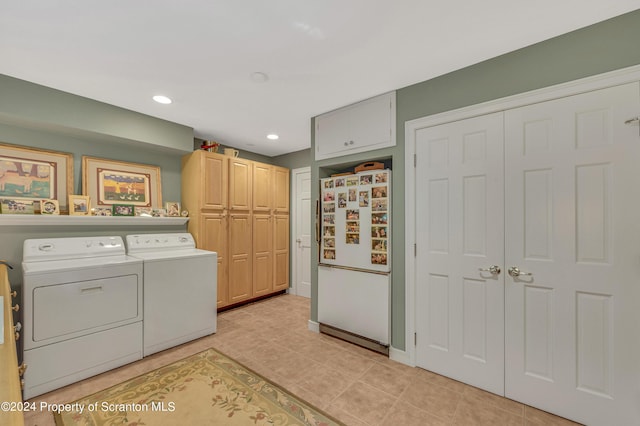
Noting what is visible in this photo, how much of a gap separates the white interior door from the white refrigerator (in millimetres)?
1459

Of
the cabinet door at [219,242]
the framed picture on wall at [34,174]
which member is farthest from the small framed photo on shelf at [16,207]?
the cabinet door at [219,242]

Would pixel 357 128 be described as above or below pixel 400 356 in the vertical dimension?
above

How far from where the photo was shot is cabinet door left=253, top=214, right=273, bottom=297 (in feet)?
13.9

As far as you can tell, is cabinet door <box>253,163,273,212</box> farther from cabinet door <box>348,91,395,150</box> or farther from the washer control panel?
cabinet door <box>348,91,395,150</box>

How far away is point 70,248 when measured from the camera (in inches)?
102

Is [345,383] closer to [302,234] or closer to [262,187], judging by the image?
[302,234]

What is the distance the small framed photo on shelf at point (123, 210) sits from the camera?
10.0ft

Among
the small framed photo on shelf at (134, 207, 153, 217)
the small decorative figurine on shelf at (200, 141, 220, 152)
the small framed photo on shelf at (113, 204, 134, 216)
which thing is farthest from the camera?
the small decorative figurine on shelf at (200, 141, 220, 152)

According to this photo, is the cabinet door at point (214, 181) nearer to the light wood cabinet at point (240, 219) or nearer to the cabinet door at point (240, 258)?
the light wood cabinet at point (240, 219)

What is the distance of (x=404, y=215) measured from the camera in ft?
8.19

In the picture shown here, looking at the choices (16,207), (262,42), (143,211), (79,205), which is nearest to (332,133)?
(262,42)

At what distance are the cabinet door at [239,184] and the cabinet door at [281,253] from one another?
2.40 feet

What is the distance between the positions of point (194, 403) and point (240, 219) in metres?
2.48

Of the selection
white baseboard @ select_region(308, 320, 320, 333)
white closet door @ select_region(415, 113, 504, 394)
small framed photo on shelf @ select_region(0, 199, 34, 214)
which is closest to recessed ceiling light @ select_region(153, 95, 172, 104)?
small framed photo on shelf @ select_region(0, 199, 34, 214)
